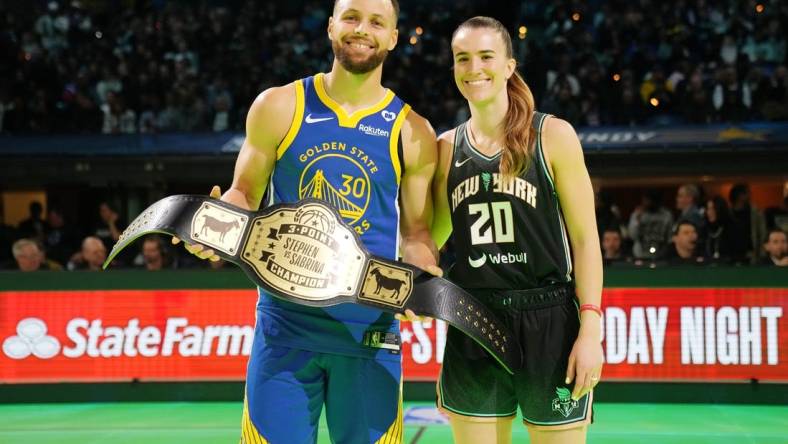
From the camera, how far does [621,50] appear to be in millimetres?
15336

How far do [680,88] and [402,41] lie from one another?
5.57 m


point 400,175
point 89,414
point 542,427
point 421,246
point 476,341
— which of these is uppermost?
point 400,175

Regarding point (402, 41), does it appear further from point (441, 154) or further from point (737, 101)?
point (441, 154)

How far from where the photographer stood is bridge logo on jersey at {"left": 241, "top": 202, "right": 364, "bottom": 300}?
10.7 ft

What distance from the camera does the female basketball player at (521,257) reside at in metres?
3.49

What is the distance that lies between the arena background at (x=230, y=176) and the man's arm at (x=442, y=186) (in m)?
0.85

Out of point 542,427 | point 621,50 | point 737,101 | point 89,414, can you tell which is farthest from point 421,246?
point 621,50

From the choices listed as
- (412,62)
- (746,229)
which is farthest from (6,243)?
(746,229)

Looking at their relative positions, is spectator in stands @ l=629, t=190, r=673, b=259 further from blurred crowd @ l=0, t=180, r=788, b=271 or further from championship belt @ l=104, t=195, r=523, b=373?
championship belt @ l=104, t=195, r=523, b=373

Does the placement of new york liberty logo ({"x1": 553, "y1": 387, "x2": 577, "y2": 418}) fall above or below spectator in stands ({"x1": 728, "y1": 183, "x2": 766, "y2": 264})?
above

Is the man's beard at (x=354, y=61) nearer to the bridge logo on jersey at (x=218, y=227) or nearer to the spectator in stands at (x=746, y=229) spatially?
the bridge logo on jersey at (x=218, y=227)

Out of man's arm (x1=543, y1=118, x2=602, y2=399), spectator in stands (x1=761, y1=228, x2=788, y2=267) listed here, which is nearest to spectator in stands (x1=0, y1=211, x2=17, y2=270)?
spectator in stands (x1=761, y1=228, x2=788, y2=267)

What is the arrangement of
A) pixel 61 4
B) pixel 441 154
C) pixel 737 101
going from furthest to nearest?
pixel 61 4 < pixel 737 101 < pixel 441 154

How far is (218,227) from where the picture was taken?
125 inches
